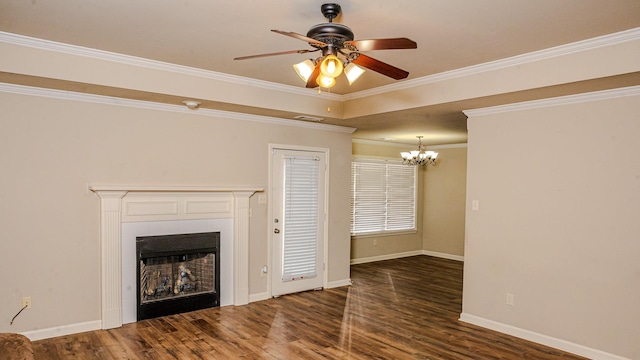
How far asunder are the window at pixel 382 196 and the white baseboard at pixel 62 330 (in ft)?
15.6

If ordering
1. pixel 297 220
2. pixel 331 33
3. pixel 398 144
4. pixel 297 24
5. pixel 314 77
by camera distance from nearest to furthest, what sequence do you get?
pixel 331 33
pixel 314 77
pixel 297 24
pixel 297 220
pixel 398 144

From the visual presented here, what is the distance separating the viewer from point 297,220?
5.80 meters

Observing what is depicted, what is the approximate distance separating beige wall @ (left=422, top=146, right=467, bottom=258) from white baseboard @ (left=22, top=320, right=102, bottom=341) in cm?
673

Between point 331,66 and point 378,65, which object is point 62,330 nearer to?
point 331,66

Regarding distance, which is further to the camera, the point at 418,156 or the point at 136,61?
the point at 418,156

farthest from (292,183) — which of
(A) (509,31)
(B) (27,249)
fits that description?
(A) (509,31)

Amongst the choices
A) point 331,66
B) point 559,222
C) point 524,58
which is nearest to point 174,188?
point 331,66

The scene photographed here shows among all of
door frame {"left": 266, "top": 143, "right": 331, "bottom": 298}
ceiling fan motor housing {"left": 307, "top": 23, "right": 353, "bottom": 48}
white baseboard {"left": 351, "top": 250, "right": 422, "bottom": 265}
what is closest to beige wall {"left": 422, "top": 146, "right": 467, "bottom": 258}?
white baseboard {"left": 351, "top": 250, "right": 422, "bottom": 265}

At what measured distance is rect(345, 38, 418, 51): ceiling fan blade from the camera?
229 centimetres

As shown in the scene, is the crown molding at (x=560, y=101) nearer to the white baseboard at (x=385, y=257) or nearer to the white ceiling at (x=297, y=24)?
the white ceiling at (x=297, y=24)

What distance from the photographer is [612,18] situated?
280 centimetres

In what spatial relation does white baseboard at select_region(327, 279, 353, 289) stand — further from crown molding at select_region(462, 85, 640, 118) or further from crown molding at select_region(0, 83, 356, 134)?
crown molding at select_region(462, 85, 640, 118)

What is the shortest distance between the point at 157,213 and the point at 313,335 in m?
2.16

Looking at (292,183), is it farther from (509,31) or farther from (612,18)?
(612,18)
